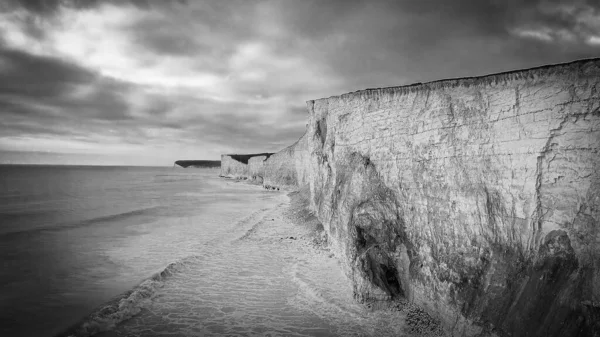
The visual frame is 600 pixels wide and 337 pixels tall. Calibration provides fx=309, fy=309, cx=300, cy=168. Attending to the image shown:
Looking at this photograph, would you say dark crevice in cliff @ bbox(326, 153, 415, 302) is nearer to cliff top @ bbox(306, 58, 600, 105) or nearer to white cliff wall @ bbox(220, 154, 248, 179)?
cliff top @ bbox(306, 58, 600, 105)

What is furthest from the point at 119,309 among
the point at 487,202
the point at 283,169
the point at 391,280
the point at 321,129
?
the point at 283,169

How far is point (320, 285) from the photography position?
374 inches

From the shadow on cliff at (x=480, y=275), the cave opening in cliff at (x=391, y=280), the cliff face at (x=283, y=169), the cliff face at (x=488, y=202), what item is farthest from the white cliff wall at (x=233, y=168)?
the cave opening in cliff at (x=391, y=280)

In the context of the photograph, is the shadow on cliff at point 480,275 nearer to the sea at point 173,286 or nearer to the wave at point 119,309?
the sea at point 173,286

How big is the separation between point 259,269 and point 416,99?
25.5 ft

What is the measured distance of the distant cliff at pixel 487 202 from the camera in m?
4.34

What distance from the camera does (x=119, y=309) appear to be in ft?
27.4

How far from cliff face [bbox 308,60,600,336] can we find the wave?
238 inches

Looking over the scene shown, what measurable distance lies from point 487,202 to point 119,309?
30.6 ft

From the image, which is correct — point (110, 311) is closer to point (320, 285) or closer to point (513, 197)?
point (320, 285)

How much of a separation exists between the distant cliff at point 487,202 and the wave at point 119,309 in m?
6.04

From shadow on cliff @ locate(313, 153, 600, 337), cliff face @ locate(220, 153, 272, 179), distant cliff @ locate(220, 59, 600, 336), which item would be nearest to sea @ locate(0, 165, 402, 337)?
shadow on cliff @ locate(313, 153, 600, 337)

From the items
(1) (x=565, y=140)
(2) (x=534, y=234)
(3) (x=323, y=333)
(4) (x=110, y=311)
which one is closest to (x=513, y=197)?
(2) (x=534, y=234)

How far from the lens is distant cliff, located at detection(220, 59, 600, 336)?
4336 mm
